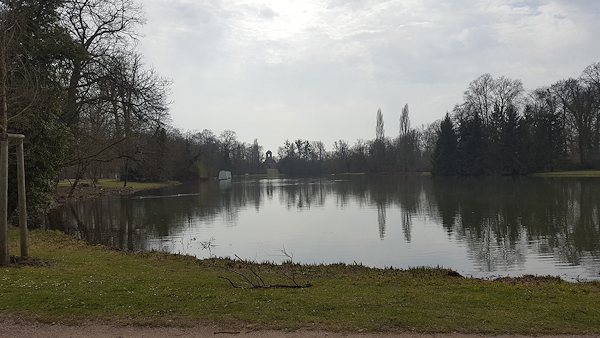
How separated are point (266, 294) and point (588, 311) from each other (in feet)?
15.2

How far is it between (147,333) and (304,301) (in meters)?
2.27

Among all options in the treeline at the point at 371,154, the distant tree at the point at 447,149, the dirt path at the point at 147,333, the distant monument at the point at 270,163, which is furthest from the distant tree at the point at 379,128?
the dirt path at the point at 147,333

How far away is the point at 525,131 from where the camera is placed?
60.9 m

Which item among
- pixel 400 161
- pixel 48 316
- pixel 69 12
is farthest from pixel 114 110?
pixel 400 161

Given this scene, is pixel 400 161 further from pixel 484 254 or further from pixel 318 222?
pixel 484 254

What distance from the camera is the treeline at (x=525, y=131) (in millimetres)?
55375

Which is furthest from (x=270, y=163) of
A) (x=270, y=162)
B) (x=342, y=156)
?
(x=342, y=156)

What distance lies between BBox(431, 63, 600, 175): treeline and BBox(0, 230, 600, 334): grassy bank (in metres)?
57.4

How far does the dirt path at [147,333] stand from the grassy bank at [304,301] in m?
0.17

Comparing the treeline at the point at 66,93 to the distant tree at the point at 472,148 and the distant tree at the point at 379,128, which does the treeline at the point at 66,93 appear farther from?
the distant tree at the point at 379,128

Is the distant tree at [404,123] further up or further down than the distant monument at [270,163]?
further up

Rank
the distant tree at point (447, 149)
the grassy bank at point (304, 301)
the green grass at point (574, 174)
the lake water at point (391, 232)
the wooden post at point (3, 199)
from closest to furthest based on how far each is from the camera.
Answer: the grassy bank at point (304, 301) < the wooden post at point (3, 199) < the lake water at point (391, 232) < the green grass at point (574, 174) < the distant tree at point (447, 149)

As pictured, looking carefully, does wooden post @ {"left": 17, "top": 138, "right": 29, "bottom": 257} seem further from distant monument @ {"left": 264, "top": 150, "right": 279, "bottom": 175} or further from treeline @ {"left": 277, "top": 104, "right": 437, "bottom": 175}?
distant monument @ {"left": 264, "top": 150, "right": 279, "bottom": 175}

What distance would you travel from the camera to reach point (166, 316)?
18.0 ft
